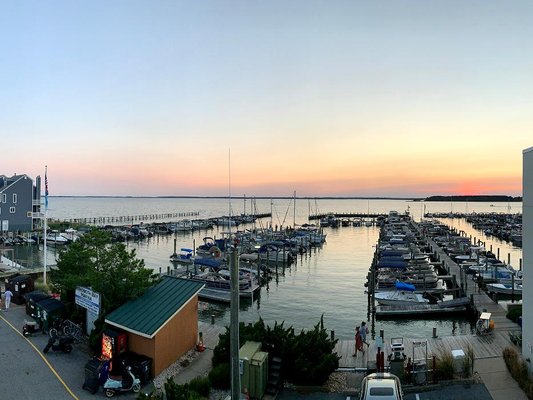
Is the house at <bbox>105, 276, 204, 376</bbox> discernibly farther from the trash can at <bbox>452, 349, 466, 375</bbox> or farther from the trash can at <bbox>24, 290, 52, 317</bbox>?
the trash can at <bbox>452, 349, 466, 375</bbox>

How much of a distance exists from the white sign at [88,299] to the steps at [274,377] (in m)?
8.64

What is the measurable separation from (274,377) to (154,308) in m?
5.86

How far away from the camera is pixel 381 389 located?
13.5 m

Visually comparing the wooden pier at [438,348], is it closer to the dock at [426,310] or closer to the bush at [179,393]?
the bush at [179,393]

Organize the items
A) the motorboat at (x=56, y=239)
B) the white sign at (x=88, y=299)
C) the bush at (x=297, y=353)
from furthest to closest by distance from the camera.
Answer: the motorboat at (x=56, y=239)
the white sign at (x=88, y=299)
the bush at (x=297, y=353)

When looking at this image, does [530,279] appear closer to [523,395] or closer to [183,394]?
[523,395]

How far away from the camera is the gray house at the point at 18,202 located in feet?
245

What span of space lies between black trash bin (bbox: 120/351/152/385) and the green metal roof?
1014 millimetres

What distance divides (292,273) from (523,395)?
40813 millimetres

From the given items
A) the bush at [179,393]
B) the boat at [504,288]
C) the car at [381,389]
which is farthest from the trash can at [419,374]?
the boat at [504,288]

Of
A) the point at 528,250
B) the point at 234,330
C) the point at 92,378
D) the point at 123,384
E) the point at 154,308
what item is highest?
the point at 528,250

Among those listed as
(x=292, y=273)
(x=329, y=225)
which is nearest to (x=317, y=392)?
(x=292, y=273)

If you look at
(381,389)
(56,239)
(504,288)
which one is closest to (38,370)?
(381,389)

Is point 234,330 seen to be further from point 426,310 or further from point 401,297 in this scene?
point 401,297
